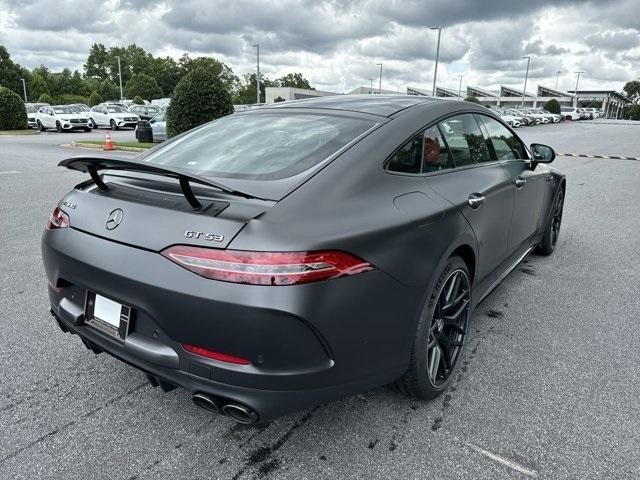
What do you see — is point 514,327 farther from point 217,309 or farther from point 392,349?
point 217,309

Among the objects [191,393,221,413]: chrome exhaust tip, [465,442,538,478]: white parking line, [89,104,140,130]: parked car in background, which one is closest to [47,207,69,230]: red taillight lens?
[191,393,221,413]: chrome exhaust tip

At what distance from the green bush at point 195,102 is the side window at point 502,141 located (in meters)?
11.9

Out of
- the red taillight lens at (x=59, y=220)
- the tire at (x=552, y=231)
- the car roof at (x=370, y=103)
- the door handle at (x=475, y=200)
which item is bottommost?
the tire at (x=552, y=231)

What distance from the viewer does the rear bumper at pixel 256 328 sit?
5.93ft

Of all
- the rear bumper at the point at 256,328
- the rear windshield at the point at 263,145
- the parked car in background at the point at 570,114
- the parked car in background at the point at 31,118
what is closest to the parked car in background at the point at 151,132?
the parked car in background at the point at 31,118

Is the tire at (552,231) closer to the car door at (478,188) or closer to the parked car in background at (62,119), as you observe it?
the car door at (478,188)

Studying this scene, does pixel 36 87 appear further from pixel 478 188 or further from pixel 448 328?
Result: pixel 448 328

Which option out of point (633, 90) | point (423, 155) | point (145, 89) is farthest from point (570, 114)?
point (633, 90)

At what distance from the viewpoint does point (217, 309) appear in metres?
1.82

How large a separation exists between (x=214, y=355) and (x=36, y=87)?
96.8m

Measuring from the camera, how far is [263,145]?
104 inches

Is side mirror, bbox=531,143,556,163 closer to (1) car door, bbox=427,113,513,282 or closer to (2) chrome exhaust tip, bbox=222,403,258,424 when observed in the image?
(1) car door, bbox=427,113,513,282

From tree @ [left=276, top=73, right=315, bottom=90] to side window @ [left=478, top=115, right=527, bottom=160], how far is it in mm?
122631

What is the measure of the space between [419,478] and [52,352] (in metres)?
2.37
